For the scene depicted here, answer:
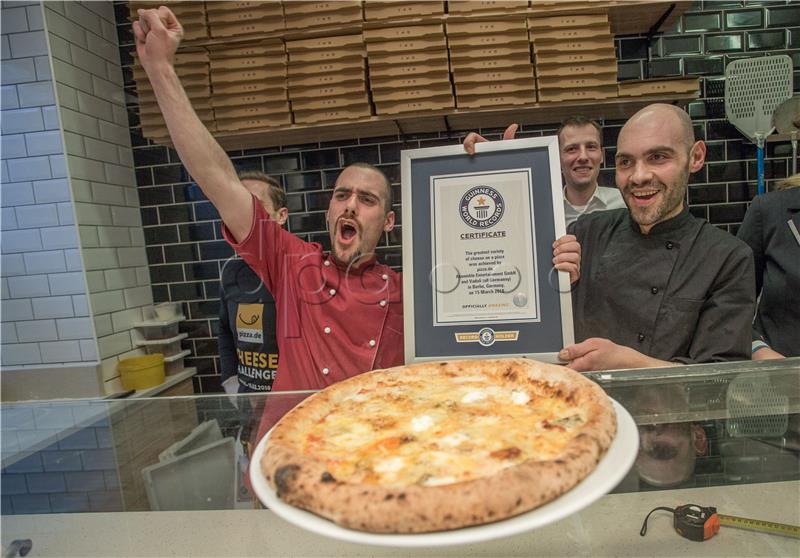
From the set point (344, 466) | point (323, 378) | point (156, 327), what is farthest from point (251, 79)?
point (344, 466)

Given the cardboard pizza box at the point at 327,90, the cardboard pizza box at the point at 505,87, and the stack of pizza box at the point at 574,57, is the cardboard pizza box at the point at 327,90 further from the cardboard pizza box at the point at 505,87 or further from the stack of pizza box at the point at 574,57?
the stack of pizza box at the point at 574,57

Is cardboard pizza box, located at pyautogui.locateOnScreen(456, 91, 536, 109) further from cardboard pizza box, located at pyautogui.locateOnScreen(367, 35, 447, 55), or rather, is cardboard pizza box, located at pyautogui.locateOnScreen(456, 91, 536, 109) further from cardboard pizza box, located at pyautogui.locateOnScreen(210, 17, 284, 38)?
cardboard pizza box, located at pyautogui.locateOnScreen(210, 17, 284, 38)

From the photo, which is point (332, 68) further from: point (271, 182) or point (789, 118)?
point (789, 118)

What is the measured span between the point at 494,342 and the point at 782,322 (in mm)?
1055

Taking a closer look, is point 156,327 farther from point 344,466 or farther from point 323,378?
point 344,466

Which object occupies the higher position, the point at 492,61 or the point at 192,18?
the point at 192,18

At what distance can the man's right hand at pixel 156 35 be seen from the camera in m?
0.95

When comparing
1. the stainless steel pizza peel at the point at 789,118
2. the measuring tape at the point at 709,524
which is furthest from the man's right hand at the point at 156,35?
the stainless steel pizza peel at the point at 789,118

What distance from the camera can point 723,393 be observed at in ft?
2.32

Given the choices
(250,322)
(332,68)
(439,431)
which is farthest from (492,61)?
(439,431)

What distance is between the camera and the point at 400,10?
6.22 feet

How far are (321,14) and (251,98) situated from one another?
1.45ft

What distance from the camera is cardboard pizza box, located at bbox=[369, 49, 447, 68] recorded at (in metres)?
1.89

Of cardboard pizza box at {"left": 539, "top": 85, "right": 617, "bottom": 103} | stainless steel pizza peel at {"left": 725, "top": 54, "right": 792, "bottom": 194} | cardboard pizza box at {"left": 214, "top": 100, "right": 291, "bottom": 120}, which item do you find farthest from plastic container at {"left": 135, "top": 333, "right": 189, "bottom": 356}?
stainless steel pizza peel at {"left": 725, "top": 54, "right": 792, "bottom": 194}
